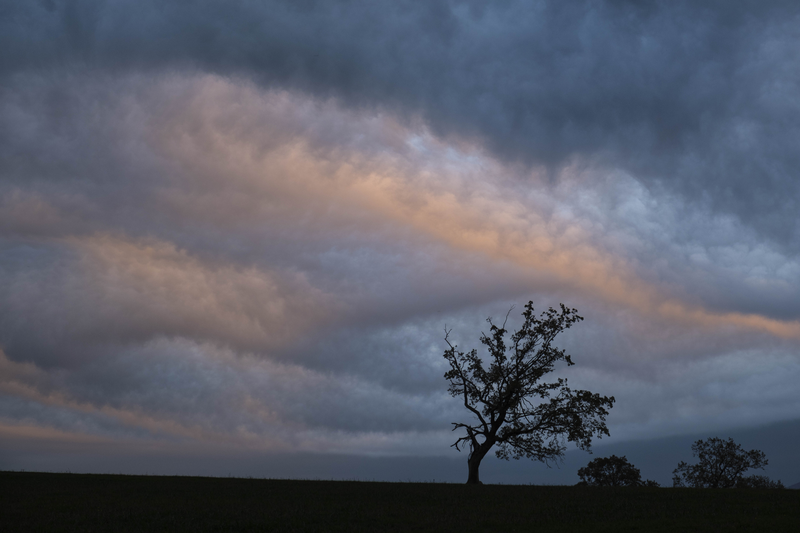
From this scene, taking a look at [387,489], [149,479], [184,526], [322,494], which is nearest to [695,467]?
[387,489]

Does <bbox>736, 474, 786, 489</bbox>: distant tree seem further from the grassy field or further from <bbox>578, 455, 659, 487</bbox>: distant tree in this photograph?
the grassy field

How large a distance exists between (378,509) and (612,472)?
60268mm

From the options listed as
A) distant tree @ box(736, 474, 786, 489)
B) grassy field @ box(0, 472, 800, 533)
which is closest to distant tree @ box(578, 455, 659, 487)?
distant tree @ box(736, 474, 786, 489)

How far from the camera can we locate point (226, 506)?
91.1 ft

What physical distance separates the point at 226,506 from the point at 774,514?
24.6m

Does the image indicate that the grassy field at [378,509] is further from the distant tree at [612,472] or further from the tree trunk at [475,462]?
the distant tree at [612,472]

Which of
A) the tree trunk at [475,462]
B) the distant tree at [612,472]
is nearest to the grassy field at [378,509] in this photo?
the tree trunk at [475,462]

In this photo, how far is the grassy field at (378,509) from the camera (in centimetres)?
2277

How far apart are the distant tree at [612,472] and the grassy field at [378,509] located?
1723 inches

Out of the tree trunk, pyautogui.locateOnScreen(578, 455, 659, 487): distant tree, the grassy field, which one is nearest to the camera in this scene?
the grassy field

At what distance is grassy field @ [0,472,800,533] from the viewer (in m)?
22.8

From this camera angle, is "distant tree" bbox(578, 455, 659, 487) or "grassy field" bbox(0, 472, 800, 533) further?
"distant tree" bbox(578, 455, 659, 487)

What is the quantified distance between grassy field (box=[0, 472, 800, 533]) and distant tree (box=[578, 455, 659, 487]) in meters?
43.8

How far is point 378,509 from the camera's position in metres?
26.8
